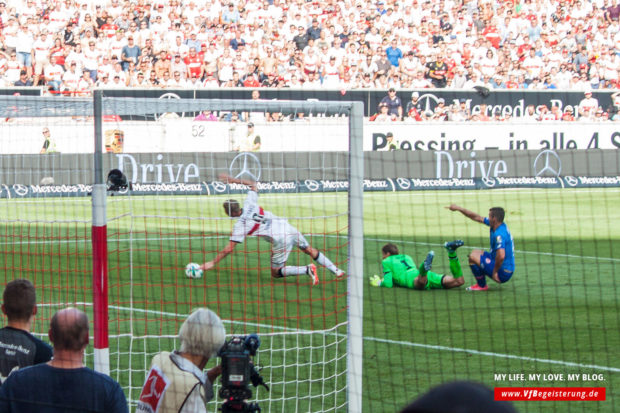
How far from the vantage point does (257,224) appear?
Answer: 14820mm

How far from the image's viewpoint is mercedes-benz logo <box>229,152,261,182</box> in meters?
26.2

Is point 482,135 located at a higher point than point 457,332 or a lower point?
higher

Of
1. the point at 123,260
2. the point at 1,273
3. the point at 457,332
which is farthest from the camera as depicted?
the point at 123,260

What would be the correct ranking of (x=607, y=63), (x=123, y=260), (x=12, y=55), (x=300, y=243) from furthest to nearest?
(x=607, y=63) < (x=12, y=55) < (x=123, y=260) < (x=300, y=243)

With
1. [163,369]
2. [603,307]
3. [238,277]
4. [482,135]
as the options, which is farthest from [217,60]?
[163,369]

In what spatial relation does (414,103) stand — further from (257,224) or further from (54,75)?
(257,224)

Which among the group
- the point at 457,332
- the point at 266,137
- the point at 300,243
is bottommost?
the point at 457,332

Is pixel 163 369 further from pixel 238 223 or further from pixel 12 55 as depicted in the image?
pixel 12 55

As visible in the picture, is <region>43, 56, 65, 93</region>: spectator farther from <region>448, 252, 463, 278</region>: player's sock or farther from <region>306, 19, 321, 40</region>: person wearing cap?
<region>448, 252, 463, 278</region>: player's sock

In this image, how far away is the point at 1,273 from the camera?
1535cm

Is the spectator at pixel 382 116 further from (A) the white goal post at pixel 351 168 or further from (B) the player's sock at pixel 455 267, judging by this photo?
(A) the white goal post at pixel 351 168

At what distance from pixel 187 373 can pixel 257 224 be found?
9.78 meters

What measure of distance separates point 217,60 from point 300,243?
18253 mm

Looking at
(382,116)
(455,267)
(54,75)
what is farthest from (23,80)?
(455,267)
